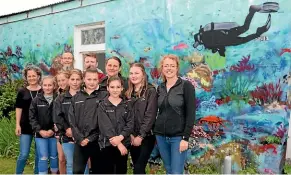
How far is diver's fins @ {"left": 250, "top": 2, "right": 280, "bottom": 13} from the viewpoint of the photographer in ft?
15.3

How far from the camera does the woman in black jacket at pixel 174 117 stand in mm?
3711

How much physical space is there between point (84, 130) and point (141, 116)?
2.16ft

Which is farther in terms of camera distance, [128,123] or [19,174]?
[19,174]

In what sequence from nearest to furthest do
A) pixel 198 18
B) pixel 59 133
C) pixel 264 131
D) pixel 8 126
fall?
pixel 59 133
pixel 264 131
pixel 198 18
pixel 8 126

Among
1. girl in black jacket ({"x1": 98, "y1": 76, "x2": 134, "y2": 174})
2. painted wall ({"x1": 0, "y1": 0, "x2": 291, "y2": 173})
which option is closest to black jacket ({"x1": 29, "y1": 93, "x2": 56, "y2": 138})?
girl in black jacket ({"x1": 98, "y1": 76, "x2": 134, "y2": 174})

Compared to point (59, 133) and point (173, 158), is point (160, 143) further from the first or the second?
point (59, 133)

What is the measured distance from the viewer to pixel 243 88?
5.01 metres

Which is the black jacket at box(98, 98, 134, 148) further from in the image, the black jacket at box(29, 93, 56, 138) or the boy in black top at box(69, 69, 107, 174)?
the black jacket at box(29, 93, 56, 138)

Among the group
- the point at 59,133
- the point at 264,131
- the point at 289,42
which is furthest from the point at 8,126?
the point at 289,42

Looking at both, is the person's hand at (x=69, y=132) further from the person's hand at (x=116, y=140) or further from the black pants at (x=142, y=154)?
the black pants at (x=142, y=154)

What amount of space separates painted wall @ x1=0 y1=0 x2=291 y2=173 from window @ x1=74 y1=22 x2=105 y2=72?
55cm

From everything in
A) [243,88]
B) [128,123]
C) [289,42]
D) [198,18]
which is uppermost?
[198,18]

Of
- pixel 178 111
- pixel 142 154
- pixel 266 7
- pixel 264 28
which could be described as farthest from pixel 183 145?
pixel 266 7

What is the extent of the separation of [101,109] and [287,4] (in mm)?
2746
